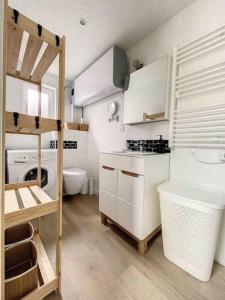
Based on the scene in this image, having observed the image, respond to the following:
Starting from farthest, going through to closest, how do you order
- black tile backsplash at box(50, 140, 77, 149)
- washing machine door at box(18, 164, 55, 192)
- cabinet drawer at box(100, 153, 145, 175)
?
black tile backsplash at box(50, 140, 77, 149) → washing machine door at box(18, 164, 55, 192) → cabinet drawer at box(100, 153, 145, 175)

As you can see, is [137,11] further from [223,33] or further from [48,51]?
[48,51]

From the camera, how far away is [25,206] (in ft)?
2.85

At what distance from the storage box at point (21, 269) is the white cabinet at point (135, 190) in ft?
2.54

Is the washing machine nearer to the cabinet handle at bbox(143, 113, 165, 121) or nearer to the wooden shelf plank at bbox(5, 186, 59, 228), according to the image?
the wooden shelf plank at bbox(5, 186, 59, 228)

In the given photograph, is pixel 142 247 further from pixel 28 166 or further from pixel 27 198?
pixel 28 166

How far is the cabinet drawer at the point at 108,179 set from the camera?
1560 mm

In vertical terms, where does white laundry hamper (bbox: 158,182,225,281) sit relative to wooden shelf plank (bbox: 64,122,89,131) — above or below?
below

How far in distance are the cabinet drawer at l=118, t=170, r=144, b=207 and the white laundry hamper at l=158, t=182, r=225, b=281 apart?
0.57 feet

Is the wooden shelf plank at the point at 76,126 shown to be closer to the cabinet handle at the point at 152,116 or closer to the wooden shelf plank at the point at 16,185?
the cabinet handle at the point at 152,116

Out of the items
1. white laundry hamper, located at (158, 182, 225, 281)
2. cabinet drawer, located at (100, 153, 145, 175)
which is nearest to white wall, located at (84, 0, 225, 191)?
cabinet drawer, located at (100, 153, 145, 175)

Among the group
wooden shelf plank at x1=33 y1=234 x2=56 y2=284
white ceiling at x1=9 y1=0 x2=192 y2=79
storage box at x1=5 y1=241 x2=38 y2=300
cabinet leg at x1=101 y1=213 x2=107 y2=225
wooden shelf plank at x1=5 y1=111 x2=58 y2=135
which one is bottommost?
cabinet leg at x1=101 y1=213 x2=107 y2=225

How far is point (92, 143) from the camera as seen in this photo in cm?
286

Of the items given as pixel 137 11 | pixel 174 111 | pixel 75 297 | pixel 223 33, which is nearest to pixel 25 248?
pixel 75 297

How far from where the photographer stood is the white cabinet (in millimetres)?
1285
